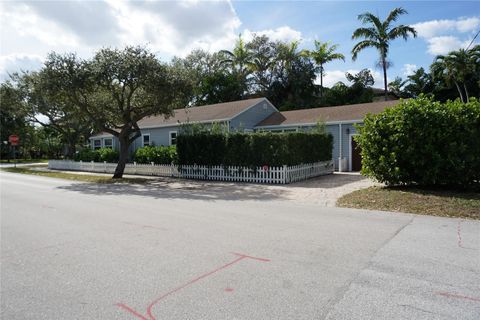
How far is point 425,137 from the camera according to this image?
447 inches

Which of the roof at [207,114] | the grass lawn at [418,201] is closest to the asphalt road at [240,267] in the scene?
the grass lawn at [418,201]

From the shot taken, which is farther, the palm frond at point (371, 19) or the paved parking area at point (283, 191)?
the palm frond at point (371, 19)

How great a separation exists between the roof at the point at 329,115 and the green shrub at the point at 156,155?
6.82 m

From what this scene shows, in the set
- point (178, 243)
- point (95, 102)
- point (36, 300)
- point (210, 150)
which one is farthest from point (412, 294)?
point (95, 102)

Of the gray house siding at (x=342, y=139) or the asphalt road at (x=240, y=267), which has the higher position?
the gray house siding at (x=342, y=139)

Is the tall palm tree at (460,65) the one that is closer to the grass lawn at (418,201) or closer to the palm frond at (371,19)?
the palm frond at (371,19)

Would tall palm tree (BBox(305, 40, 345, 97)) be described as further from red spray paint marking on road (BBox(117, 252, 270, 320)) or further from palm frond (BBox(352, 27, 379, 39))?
red spray paint marking on road (BBox(117, 252, 270, 320))

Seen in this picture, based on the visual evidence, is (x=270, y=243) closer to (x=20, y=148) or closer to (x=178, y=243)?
(x=178, y=243)

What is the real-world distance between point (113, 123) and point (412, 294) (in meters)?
21.1

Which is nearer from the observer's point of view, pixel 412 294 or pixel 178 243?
pixel 412 294

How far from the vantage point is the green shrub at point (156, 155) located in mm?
23534

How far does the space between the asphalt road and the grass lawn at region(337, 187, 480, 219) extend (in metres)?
0.84

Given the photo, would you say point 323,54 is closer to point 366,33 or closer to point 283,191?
point 366,33

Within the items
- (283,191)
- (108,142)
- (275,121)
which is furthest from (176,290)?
(108,142)
